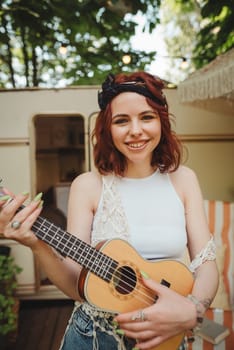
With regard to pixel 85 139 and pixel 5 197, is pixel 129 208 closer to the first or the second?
pixel 5 197

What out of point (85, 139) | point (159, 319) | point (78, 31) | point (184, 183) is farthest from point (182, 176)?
point (78, 31)

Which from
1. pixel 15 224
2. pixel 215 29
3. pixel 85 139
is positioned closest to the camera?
pixel 15 224

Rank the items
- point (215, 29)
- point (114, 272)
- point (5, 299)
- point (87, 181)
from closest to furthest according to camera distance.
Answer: point (114, 272) → point (87, 181) → point (5, 299) → point (215, 29)

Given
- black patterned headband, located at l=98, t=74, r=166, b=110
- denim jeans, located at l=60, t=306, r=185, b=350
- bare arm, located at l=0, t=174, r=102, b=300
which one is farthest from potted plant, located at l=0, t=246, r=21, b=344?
black patterned headband, located at l=98, t=74, r=166, b=110

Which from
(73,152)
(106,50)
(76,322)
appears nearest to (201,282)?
(76,322)

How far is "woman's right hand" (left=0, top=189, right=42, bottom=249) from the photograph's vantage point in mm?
991

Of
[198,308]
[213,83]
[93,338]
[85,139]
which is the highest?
[213,83]

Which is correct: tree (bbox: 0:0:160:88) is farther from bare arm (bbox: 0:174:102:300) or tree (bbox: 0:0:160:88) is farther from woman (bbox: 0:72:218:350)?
bare arm (bbox: 0:174:102:300)

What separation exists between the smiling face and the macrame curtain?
100 cm

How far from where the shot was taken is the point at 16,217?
3.27 feet

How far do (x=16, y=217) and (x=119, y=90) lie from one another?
1.85ft

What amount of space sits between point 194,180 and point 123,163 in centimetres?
29

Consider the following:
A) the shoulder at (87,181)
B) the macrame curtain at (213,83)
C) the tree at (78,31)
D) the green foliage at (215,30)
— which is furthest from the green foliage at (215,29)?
the shoulder at (87,181)

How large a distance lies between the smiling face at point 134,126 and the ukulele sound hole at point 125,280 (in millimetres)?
397
